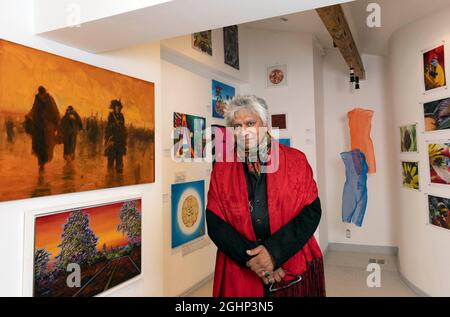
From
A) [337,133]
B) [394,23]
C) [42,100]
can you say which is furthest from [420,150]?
[42,100]

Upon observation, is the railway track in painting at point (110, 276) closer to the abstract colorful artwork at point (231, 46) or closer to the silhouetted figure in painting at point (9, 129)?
the silhouetted figure in painting at point (9, 129)

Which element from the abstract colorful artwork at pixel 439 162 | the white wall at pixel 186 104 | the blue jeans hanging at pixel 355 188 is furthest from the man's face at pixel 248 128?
the blue jeans hanging at pixel 355 188

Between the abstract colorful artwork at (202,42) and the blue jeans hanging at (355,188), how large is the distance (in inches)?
88.6

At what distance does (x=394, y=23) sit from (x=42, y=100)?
3339 mm

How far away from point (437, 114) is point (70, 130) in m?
2.92

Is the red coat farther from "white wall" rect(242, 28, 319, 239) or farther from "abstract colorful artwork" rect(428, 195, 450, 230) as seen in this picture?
"white wall" rect(242, 28, 319, 239)

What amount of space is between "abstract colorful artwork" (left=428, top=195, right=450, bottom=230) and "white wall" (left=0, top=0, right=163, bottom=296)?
240 centimetres

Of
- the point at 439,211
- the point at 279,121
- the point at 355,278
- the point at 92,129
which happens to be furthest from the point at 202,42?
the point at 355,278

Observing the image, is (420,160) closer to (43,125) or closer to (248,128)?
(248,128)

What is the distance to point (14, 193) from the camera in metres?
1.36

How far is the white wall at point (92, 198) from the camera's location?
1.37 meters

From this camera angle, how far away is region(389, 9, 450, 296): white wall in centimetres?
277
